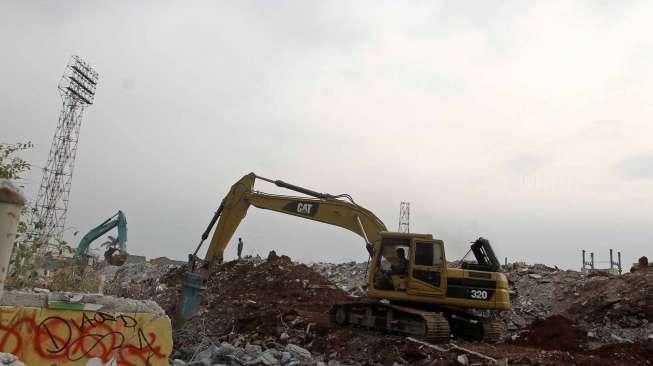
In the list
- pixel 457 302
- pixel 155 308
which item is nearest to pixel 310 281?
pixel 457 302

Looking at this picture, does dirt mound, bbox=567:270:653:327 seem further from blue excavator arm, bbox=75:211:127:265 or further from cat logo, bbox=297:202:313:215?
blue excavator arm, bbox=75:211:127:265

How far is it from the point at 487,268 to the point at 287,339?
5.01 m

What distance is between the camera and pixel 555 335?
14.2m

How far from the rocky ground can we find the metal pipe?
23.7 ft

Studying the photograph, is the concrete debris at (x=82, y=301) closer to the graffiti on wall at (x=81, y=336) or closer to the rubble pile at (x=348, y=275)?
the graffiti on wall at (x=81, y=336)

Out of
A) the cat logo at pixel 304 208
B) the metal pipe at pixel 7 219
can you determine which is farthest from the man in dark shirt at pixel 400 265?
the metal pipe at pixel 7 219

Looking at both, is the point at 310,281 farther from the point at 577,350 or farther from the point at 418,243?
the point at 577,350

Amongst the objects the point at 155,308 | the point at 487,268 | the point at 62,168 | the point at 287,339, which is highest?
the point at 62,168

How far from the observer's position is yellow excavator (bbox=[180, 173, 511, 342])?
12.1 meters

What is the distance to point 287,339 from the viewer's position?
13.2m

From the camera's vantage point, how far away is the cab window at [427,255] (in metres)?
12.3

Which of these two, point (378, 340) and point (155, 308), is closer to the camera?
point (155, 308)

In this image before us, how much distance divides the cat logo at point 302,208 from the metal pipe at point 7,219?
10834mm

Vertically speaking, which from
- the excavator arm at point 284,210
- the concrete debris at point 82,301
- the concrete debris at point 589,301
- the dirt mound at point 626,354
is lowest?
the dirt mound at point 626,354
